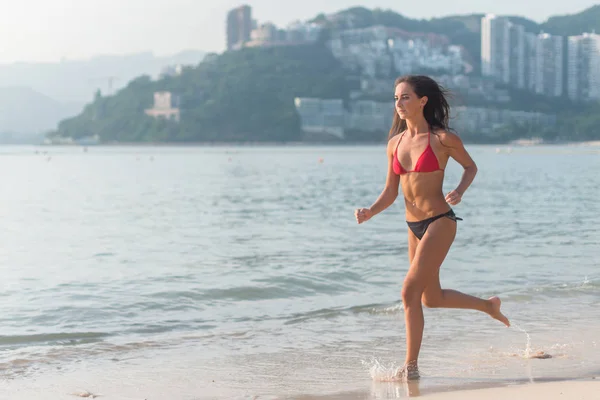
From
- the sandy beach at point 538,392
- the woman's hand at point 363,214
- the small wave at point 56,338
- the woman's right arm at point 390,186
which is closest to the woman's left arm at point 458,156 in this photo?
the woman's right arm at point 390,186

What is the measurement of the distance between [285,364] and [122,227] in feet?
42.6

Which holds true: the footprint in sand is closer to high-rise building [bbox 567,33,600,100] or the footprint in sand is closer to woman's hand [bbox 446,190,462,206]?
woman's hand [bbox 446,190,462,206]

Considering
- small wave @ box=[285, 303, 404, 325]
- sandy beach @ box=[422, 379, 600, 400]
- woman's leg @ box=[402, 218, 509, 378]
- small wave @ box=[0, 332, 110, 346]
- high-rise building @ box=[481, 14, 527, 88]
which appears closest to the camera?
sandy beach @ box=[422, 379, 600, 400]

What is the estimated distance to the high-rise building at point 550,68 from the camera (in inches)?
7470

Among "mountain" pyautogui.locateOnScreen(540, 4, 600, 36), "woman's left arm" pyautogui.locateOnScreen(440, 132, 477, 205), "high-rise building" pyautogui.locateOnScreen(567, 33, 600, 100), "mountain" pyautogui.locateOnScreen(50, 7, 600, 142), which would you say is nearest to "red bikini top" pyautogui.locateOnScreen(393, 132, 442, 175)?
"woman's left arm" pyautogui.locateOnScreen(440, 132, 477, 205)

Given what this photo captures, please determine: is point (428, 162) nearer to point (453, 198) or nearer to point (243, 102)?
point (453, 198)

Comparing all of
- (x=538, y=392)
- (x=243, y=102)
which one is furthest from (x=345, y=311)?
(x=243, y=102)

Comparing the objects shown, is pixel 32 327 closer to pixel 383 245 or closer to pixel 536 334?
pixel 536 334

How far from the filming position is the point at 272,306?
925cm

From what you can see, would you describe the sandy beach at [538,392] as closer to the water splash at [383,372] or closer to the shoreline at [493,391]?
the shoreline at [493,391]

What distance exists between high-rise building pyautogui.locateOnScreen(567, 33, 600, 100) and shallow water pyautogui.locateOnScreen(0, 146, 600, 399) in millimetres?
170100

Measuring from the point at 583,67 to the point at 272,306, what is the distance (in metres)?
193

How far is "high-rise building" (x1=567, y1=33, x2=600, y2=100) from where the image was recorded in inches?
7156

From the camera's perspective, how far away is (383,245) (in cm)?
1472
